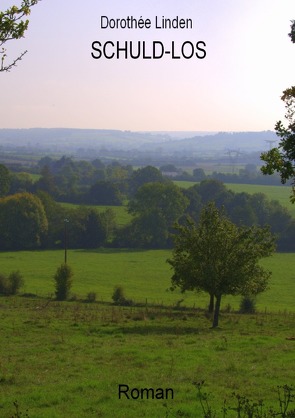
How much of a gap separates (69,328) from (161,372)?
1240 centimetres

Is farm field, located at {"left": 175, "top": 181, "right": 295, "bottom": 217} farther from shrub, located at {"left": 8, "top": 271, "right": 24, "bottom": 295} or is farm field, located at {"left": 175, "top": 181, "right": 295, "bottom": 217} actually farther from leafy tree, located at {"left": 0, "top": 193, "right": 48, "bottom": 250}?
shrub, located at {"left": 8, "top": 271, "right": 24, "bottom": 295}

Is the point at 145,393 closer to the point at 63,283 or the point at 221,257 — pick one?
the point at 221,257

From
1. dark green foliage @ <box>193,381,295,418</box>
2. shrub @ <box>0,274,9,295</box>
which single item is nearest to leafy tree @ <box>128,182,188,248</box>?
shrub @ <box>0,274,9,295</box>

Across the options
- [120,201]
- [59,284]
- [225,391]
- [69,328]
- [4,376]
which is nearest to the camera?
[225,391]

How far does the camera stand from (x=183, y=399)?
1795cm

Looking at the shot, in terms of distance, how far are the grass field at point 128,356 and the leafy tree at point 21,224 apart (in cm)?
4768

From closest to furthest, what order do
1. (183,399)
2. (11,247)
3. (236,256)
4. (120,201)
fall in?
(183,399) < (236,256) < (11,247) < (120,201)

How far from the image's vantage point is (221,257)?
36.2m

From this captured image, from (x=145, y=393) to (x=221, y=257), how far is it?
18.4 meters

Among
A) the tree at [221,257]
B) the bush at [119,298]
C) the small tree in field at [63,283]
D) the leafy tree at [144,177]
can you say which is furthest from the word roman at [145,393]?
the leafy tree at [144,177]

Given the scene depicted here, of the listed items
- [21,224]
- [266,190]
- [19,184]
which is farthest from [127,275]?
[266,190]

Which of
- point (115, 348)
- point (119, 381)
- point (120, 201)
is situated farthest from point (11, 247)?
point (119, 381)

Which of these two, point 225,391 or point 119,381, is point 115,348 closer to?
point 119,381

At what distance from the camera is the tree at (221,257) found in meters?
35.9
